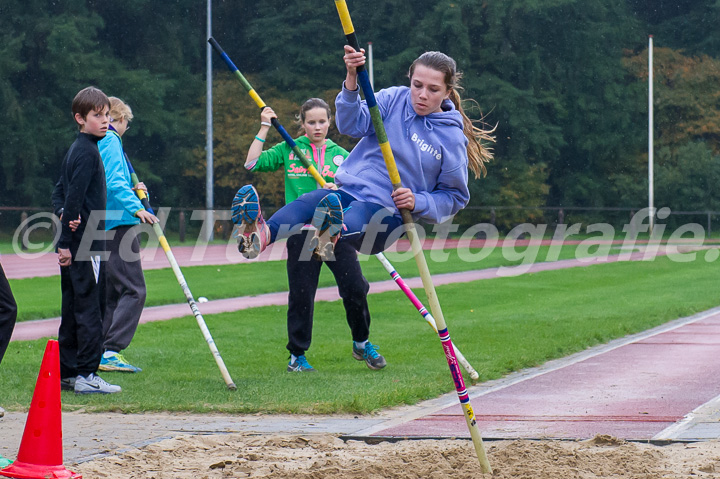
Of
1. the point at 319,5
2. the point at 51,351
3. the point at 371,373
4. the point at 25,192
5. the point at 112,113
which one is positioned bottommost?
the point at 25,192

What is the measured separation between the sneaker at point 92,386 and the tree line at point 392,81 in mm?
34258

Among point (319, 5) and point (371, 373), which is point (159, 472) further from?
point (319, 5)

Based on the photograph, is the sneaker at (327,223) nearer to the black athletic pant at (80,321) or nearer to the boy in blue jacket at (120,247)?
the black athletic pant at (80,321)

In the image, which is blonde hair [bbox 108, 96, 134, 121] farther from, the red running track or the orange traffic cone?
the red running track

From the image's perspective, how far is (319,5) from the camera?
163ft

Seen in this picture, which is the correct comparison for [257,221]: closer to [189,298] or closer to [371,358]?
[189,298]

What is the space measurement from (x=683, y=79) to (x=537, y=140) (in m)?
7.72

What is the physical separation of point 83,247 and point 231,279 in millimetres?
12236

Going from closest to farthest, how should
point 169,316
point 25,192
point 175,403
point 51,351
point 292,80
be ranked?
1. point 51,351
2. point 175,403
3. point 169,316
4. point 25,192
5. point 292,80

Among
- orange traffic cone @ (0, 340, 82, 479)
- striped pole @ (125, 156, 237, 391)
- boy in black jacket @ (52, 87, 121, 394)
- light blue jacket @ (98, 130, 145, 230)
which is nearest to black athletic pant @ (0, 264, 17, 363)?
orange traffic cone @ (0, 340, 82, 479)

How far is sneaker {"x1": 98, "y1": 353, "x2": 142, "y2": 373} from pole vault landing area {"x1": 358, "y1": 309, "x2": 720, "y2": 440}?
113 inches

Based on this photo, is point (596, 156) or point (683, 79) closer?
point (683, 79)

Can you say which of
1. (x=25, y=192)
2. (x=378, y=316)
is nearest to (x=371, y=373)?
(x=378, y=316)

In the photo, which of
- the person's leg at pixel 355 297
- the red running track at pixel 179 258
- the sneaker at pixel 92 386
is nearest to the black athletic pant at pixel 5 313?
the sneaker at pixel 92 386
